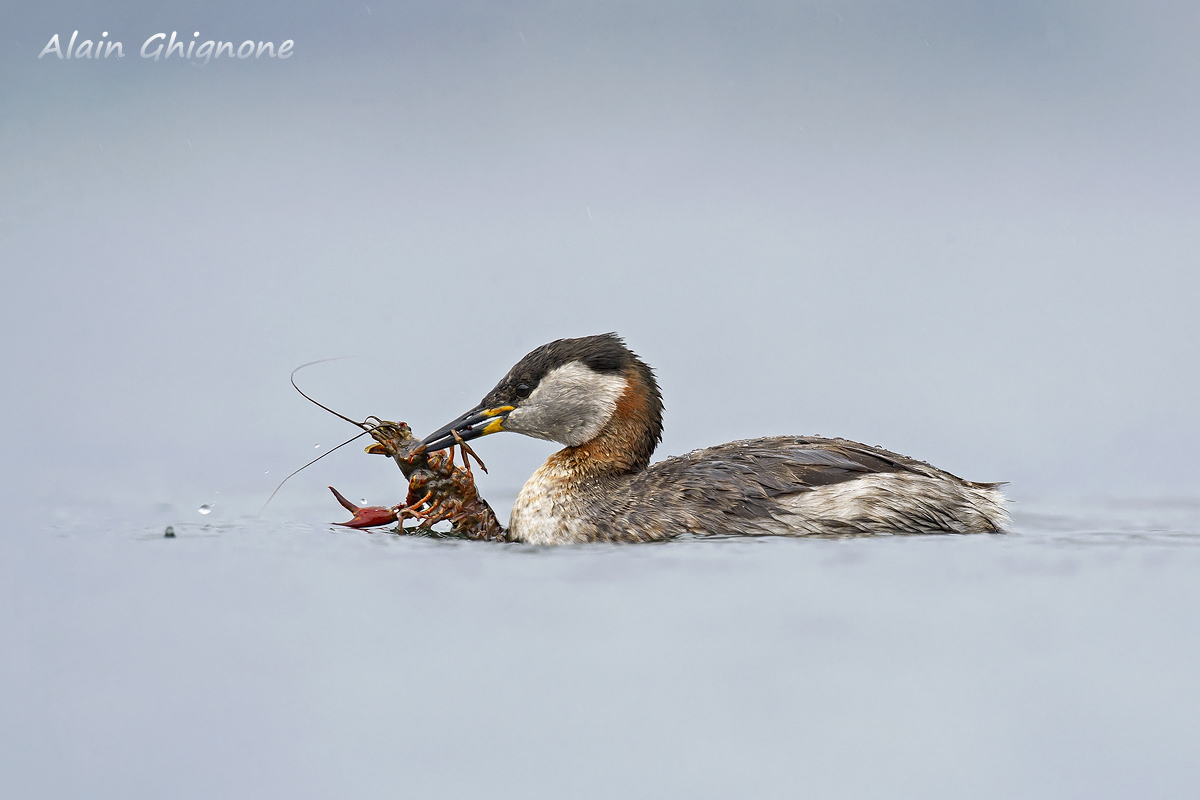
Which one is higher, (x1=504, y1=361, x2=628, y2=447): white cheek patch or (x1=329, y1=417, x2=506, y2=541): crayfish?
(x1=504, y1=361, x2=628, y2=447): white cheek patch

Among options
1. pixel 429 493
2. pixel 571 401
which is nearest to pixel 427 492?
pixel 429 493

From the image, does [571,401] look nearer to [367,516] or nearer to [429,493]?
[429,493]

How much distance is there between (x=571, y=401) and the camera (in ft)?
24.3

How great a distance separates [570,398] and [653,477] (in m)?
0.62

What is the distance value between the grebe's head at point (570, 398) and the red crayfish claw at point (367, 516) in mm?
473

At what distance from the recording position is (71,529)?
723 centimetres

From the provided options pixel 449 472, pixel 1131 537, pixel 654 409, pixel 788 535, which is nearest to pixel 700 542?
pixel 788 535

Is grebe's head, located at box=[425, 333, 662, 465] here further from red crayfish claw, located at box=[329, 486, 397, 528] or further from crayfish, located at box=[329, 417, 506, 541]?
red crayfish claw, located at box=[329, 486, 397, 528]

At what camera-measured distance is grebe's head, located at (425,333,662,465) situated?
7.41 metres

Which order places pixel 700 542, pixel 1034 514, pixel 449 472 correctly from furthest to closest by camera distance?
pixel 1034 514, pixel 449 472, pixel 700 542

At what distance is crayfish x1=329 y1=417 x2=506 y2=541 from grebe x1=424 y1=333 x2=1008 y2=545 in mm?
117

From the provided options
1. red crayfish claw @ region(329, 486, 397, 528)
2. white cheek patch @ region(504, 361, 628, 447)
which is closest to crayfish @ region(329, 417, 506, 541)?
red crayfish claw @ region(329, 486, 397, 528)

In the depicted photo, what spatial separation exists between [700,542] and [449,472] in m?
1.44

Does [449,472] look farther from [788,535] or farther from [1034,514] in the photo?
[1034,514]
